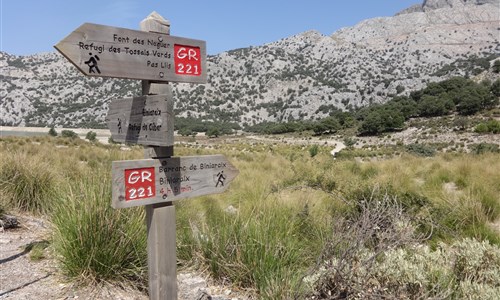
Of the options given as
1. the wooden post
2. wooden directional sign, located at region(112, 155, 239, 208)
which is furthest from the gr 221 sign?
the wooden post

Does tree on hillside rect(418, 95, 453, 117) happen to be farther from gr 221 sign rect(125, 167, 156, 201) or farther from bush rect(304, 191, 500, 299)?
gr 221 sign rect(125, 167, 156, 201)

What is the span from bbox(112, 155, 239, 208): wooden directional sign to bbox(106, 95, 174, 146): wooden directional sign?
0.18 metres

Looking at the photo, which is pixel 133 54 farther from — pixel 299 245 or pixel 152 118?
pixel 299 245

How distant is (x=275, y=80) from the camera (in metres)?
104

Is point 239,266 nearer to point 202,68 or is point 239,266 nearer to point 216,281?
point 216,281

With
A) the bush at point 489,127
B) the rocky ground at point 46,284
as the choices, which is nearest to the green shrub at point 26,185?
the rocky ground at point 46,284

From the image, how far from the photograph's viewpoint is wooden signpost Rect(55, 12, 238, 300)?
2.57 metres

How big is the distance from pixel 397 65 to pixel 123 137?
10953 centimetres

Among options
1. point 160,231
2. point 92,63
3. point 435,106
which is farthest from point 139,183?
point 435,106

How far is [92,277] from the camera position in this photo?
3.84 m

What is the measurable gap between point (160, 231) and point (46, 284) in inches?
78.4

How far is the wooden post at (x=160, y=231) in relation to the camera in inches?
109

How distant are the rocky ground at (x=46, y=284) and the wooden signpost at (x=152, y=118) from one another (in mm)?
1200

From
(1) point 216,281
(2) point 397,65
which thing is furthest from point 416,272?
(2) point 397,65
